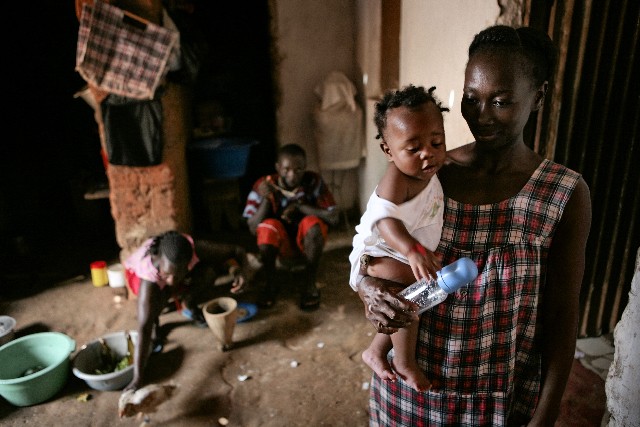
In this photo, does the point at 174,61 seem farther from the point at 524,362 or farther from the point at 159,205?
the point at 524,362

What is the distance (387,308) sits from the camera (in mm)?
1252

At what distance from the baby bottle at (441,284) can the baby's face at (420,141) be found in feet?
1.00

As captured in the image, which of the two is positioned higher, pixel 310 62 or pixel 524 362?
pixel 310 62

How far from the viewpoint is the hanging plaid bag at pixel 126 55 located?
11.7 feet

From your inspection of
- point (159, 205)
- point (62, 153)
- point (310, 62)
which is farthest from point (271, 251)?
point (62, 153)

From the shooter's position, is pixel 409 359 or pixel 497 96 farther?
pixel 409 359

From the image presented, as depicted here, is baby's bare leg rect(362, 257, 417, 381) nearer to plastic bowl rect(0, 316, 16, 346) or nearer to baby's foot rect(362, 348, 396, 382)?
baby's foot rect(362, 348, 396, 382)

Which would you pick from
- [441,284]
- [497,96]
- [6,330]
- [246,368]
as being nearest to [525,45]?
[497,96]

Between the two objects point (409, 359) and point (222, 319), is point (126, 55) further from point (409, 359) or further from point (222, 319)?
point (409, 359)

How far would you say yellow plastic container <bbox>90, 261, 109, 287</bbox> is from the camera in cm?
436

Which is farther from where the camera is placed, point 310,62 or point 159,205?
point 310,62

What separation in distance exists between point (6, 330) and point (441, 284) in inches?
141

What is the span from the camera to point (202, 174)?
5.18 metres

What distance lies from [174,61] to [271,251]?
1.80m
